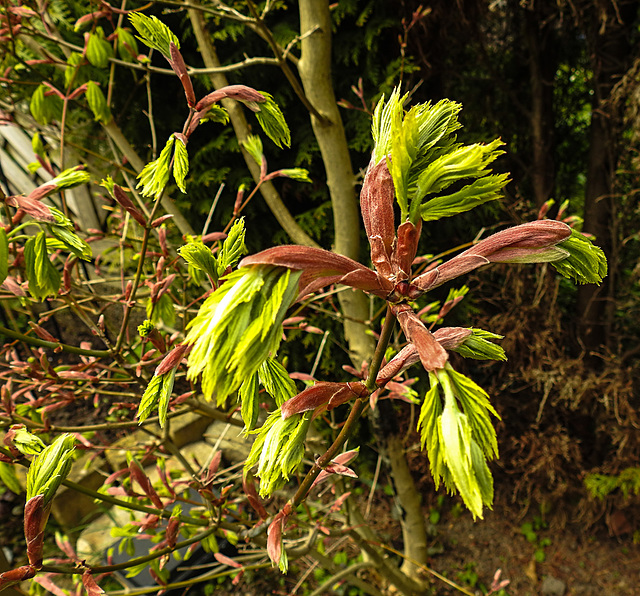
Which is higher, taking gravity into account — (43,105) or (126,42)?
(126,42)

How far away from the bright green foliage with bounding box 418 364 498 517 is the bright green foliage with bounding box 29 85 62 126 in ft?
5.14

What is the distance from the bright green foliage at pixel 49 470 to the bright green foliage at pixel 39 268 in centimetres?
28

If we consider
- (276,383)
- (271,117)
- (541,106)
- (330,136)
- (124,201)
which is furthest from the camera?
(541,106)

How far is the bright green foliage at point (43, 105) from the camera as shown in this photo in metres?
1.38

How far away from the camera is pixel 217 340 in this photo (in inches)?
12.0

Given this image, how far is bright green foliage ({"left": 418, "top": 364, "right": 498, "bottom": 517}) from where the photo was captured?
11.7 inches

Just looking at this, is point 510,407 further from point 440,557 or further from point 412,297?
point 412,297

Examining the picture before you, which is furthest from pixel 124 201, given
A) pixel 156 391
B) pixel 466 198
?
pixel 466 198

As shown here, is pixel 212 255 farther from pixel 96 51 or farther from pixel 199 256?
pixel 96 51

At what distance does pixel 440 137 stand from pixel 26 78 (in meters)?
2.66

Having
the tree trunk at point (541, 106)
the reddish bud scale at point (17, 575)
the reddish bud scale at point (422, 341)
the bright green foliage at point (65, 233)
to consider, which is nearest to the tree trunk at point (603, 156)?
the tree trunk at point (541, 106)

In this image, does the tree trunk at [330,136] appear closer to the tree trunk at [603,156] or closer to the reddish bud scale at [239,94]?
the reddish bud scale at [239,94]

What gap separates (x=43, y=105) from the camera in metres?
1.41

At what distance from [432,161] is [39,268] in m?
0.62
